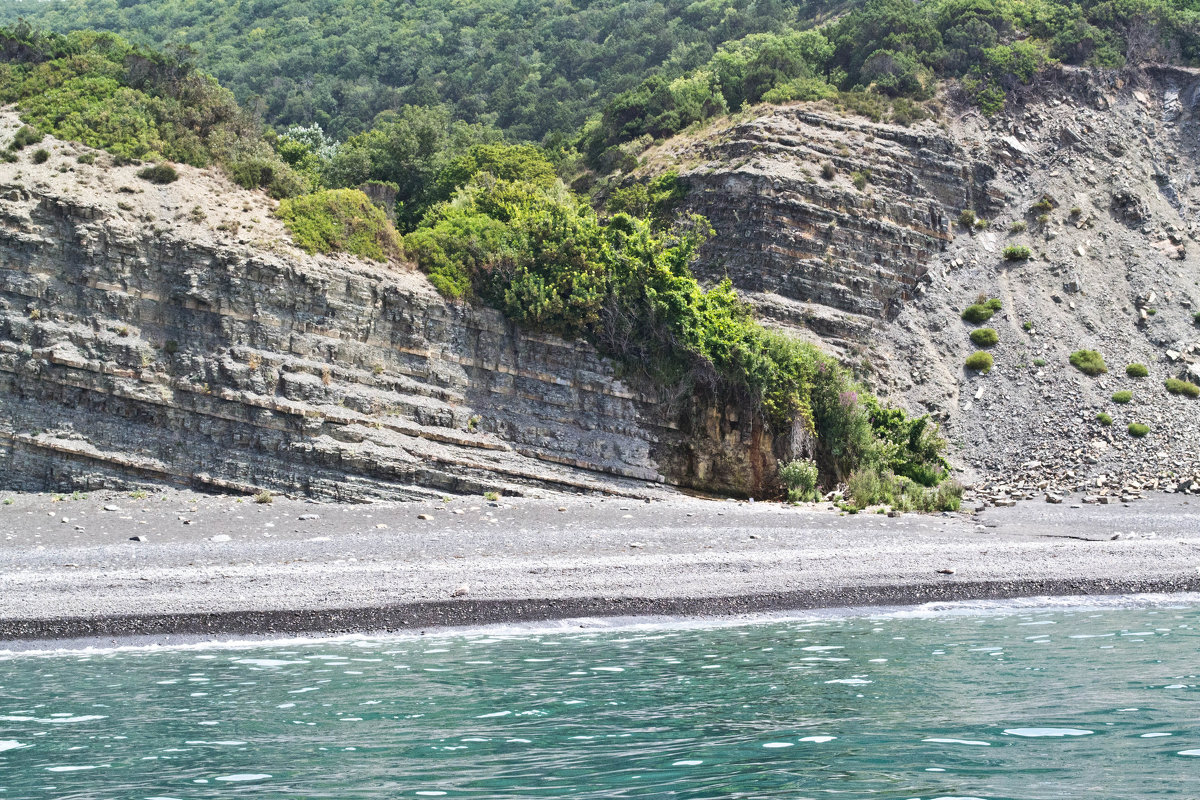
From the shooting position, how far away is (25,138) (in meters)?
21.3

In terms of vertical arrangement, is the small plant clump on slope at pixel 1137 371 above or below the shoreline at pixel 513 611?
above

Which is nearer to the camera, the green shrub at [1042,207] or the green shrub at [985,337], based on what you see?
the green shrub at [985,337]

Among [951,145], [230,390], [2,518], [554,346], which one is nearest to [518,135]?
[951,145]

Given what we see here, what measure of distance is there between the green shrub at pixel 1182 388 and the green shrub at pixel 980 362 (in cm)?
517

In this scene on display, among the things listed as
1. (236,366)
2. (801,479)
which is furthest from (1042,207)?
(236,366)

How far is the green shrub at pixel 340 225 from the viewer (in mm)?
22188

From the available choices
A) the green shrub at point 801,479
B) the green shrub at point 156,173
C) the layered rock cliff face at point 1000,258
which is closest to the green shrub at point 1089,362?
the layered rock cliff face at point 1000,258

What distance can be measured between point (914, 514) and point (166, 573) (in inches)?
590

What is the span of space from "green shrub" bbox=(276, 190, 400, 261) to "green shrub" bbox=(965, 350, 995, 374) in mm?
18504

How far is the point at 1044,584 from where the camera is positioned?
47.4ft

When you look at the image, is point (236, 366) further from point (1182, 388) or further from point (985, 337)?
point (1182, 388)

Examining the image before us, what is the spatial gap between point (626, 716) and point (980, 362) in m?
26.7

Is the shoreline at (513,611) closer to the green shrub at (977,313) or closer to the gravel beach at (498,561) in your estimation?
the gravel beach at (498,561)

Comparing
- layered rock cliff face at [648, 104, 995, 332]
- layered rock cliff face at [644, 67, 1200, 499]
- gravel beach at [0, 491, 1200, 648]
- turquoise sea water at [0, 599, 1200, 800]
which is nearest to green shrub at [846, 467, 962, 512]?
gravel beach at [0, 491, 1200, 648]
